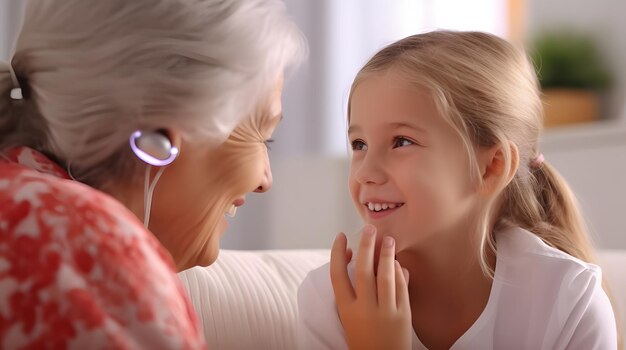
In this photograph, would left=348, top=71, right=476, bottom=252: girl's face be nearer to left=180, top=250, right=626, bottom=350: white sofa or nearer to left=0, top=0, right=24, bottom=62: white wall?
left=180, top=250, right=626, bottom=350: white sofa

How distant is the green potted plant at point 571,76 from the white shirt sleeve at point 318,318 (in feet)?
7.08

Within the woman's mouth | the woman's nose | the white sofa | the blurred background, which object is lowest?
the blurred background

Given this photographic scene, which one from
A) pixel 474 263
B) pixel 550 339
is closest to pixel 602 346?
pixel 550 339

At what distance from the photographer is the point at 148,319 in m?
0.77

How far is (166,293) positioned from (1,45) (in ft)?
7.03

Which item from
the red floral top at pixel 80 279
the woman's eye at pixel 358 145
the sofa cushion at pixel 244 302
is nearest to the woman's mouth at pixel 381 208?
the woman's eye at pixel 358 145

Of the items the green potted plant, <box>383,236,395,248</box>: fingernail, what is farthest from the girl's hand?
the green potted plant

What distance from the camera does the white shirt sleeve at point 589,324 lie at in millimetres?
1444

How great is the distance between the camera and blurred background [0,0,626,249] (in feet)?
11.5

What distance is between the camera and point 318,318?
1.54 metres

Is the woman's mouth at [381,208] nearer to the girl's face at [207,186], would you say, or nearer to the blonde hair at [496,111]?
the blonde hair at [496,111]

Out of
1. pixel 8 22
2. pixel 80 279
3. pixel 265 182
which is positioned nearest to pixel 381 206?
pixel 265 182

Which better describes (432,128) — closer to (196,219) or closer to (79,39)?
(196,219)

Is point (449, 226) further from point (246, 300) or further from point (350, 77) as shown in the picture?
point (350, 77)
